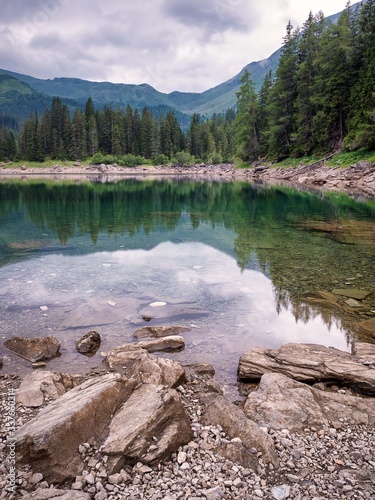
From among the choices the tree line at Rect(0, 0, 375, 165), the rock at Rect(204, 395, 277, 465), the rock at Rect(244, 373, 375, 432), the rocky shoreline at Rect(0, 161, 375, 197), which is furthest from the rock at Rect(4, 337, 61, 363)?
the tree line at Rect(0, 0, 375, 165)

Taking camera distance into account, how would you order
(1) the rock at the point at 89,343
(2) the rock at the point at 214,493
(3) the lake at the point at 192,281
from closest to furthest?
(2) the rock at the point at 214,493 → (1) the rock at the point at 89,343 → (3) the lake at the point at 192,281

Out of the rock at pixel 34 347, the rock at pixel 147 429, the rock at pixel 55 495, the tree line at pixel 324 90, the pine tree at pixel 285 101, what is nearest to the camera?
→ the rock at pixel 55 495

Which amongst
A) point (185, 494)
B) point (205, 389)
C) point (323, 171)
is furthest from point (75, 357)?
point (323, 171)

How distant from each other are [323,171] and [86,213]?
40980 mm

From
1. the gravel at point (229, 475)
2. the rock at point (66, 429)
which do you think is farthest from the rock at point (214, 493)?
the rock at point (66, 429)

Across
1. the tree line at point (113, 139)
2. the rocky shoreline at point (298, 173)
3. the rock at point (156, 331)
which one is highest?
the tree line at point (113, 139)

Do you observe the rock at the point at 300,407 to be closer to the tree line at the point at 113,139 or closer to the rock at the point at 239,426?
the rock at the point at 239,426

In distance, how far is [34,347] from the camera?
8.59 metres

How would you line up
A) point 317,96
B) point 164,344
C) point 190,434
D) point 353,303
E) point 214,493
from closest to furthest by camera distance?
point 214,493, point 190,434, point 164,344, point 353,303, point 317,96

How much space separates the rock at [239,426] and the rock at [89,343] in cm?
368

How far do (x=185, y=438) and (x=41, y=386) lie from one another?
9.88 ft

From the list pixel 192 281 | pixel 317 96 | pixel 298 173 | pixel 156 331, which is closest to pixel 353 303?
pixel 192 281

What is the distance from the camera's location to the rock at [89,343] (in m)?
8.81

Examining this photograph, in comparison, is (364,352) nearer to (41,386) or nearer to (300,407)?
(300,407)
